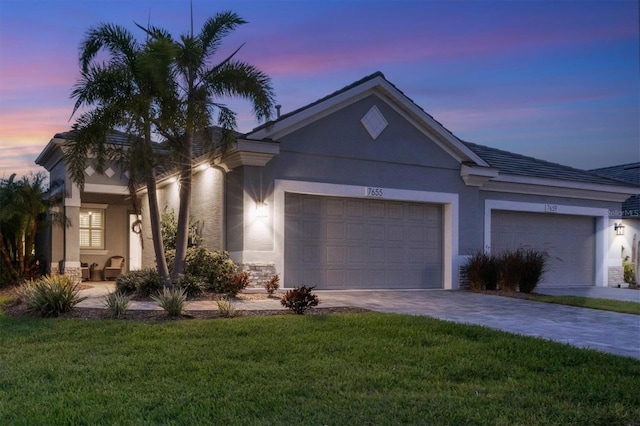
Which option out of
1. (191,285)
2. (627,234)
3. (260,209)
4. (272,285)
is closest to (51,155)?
(260,209)

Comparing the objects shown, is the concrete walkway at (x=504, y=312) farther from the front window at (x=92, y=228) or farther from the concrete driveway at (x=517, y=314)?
the front window at (x=92, y=228)

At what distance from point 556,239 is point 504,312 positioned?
360 inches

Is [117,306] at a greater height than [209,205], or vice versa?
[209,205]

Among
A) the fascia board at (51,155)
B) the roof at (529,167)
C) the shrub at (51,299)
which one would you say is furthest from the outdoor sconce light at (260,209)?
the fascia board at (51,155)

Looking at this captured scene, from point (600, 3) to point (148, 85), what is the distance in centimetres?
871

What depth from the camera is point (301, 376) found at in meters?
6.19

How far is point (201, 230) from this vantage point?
1603 centimetres

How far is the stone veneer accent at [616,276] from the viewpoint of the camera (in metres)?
20.8

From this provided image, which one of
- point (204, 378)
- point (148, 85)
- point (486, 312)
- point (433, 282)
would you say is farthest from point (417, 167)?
point (204, 378)

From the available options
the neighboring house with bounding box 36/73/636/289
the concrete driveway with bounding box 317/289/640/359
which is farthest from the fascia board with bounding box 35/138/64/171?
the concrete driveway with bounding box 317/289/640/359

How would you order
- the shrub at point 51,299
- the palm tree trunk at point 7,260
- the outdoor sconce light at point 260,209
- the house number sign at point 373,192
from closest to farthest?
the shrub at point 51,299 → the outdoor sconce light at point 260,209 → the house number sign at point 373,192 → the palm tree trunk at point 7,260

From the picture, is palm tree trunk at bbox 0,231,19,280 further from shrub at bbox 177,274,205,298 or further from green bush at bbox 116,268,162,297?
shrub at bbox 177,274,205,298

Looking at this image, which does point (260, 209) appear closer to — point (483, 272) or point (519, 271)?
point (483, 272)

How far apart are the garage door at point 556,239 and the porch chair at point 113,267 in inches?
568
